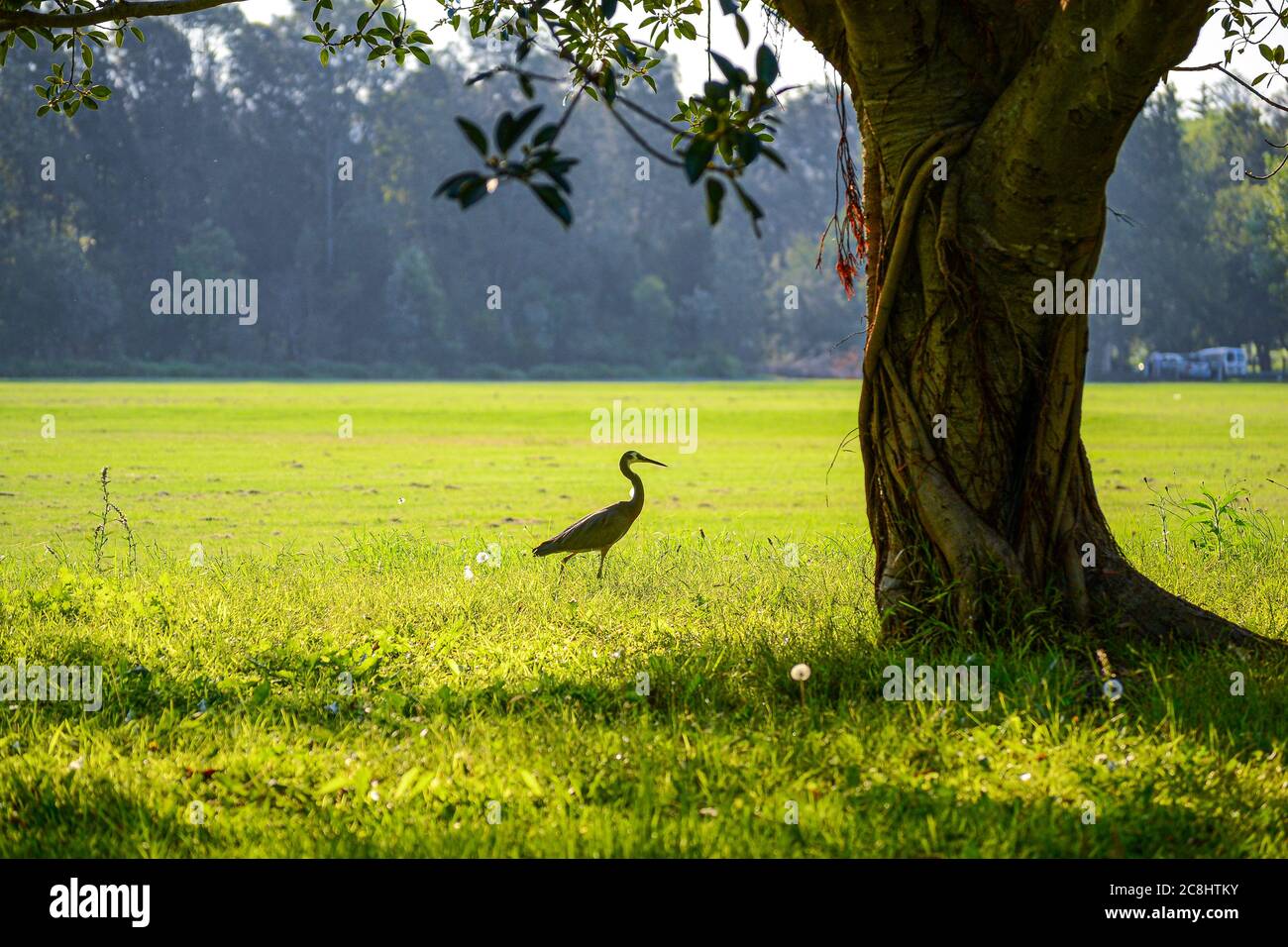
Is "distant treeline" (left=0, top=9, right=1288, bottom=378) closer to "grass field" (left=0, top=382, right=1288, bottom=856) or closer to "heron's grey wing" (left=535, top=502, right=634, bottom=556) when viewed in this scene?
"grass field" (left=0, top=382, right=1288, bottom=856)

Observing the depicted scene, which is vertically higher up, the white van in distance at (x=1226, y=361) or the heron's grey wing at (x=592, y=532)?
the white van in distance at (x=1226, y=361)

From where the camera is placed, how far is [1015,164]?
6180mm

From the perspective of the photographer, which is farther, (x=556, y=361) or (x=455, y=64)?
(x=455, y=64)

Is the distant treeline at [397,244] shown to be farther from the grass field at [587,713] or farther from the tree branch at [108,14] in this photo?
the tree branch at [108,14]

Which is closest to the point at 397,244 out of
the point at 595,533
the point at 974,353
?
the point at 595,533

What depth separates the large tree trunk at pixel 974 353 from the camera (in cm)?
647

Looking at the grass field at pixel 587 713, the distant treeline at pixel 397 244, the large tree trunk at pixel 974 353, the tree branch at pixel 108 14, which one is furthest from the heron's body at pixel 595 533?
the distant treeline at pixel 397 244

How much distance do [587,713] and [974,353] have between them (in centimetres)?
279

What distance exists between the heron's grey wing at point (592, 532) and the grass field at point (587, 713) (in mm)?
344

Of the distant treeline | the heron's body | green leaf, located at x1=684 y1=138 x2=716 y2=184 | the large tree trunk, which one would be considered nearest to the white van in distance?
the distant treeline

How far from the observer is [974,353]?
21.8 ft
